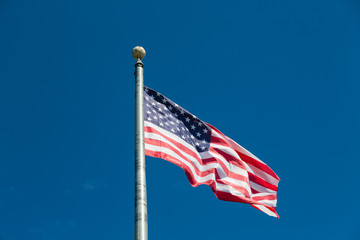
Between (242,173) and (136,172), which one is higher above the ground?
(242,173)

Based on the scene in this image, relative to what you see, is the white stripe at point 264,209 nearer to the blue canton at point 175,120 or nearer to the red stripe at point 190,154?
the red stripe at point 190,154

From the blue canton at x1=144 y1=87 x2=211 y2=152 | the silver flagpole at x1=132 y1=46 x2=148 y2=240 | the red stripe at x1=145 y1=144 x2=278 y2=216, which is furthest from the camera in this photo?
the blue canton at x1=144 y1=87 x2=211 y2=152

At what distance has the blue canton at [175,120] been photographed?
42.2 ft

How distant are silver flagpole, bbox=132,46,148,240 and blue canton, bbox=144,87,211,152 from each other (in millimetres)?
1051

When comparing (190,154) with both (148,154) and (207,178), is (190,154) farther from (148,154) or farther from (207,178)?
(148,154)

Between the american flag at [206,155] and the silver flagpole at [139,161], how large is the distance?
1058mm

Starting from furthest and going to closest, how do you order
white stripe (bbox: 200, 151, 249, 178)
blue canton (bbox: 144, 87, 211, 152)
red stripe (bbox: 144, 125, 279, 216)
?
white stripe (bbox: 200, 151, 249, 178) → blue canton (bbox: 144, 87, 211, 152) → red stripe (bbox: 144, 125, 279, 216)

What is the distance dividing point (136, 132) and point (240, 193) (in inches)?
193

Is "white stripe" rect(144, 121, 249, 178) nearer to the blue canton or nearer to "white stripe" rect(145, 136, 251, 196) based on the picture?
the blue canton

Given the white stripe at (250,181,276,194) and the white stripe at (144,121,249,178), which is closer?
the white stripe at (144,121,249,178)

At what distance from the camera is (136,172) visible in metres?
9.73

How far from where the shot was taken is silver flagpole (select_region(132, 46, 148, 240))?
8.74 m

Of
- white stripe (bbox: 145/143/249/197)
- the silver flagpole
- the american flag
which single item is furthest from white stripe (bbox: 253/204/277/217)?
the silver flagpole

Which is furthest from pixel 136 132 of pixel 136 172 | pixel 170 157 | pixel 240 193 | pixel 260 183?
pixel 260 183
